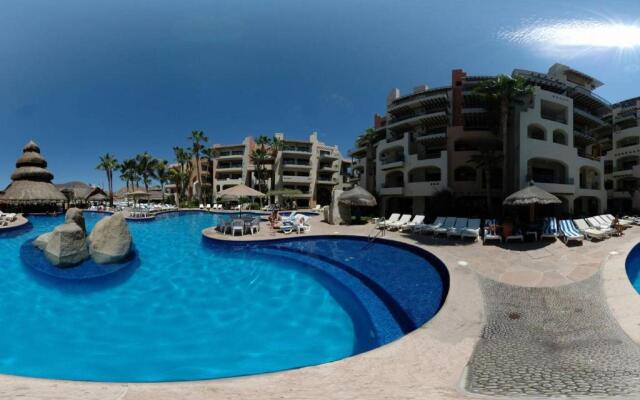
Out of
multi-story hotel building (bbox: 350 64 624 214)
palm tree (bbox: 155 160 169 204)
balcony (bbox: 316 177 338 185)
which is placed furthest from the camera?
palm tree (bbox: 155 160 169 204)

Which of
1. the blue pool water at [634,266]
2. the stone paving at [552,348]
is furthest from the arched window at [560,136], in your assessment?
the stone paving at [552,348]

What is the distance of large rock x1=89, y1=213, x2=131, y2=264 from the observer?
1098 cm

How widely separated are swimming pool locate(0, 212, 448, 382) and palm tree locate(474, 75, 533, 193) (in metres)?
14.2

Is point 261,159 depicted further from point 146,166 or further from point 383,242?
point 383,242

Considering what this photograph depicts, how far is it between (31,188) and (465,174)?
50102 millimetres

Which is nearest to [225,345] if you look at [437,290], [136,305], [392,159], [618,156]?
[136,305]

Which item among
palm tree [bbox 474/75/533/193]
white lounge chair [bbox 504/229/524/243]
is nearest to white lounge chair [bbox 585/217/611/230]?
white lounge chair [bbox 504/229/524/243]

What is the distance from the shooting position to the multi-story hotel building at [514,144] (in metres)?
21.0

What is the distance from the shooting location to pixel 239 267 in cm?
1127

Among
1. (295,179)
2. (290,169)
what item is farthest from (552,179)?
(290,169)

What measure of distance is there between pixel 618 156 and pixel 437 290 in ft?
126

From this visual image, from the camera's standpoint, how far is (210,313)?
7492 mm

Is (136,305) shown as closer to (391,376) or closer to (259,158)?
(391,376)

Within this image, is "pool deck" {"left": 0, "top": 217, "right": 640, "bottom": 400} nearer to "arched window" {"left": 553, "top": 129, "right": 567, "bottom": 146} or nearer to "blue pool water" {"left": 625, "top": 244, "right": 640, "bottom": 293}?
"blue pool water" {"left": 625, "top": 244, "right": 640, "bottom": 293}
